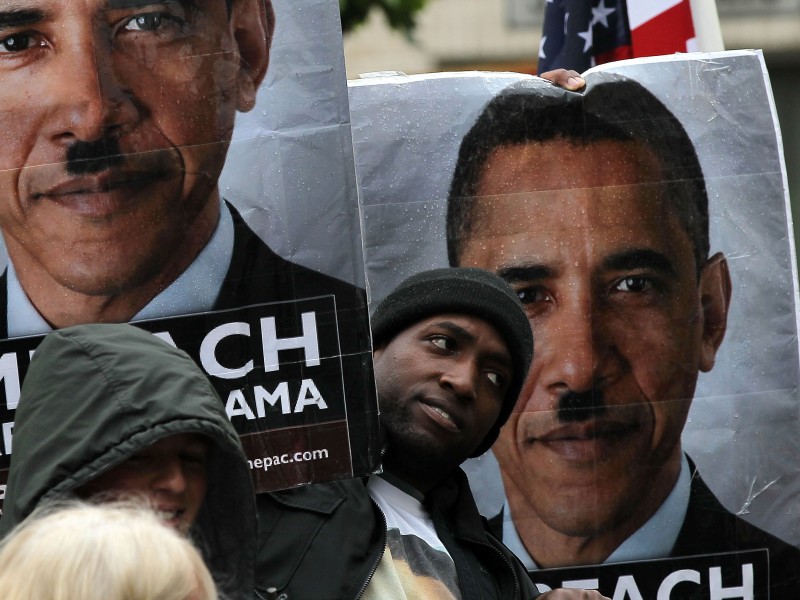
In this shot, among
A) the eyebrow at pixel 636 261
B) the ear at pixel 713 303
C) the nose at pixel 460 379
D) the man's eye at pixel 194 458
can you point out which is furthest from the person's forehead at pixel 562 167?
the man's eye at pixel 194 458

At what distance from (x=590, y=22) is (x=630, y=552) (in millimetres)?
1737

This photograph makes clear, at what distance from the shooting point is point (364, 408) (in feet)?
8.75

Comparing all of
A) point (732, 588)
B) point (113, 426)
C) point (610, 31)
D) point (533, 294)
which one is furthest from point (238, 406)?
point (610, 31)

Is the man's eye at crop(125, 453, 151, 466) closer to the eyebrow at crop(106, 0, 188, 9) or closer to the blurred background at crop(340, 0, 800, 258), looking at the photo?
the eyebrow at crop(106, 0, 188, 9)

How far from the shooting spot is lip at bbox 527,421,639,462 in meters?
3.40

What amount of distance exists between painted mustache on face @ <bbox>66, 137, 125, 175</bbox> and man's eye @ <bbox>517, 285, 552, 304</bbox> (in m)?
1.18

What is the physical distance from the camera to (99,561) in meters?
1.47

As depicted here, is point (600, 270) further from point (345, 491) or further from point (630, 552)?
point (345, 491)

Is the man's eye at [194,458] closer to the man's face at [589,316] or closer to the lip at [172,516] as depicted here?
the lip at [172,516]

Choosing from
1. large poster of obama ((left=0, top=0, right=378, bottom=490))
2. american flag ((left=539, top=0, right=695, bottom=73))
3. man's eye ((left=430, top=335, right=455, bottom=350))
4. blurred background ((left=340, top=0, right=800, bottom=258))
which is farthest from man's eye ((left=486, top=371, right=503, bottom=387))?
blurred background ((left=340, top=0, right=800, bottom=258))

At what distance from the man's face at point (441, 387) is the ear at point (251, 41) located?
0.61m

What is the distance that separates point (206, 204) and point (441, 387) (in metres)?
0.61

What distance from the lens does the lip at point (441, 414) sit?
277 centimetres

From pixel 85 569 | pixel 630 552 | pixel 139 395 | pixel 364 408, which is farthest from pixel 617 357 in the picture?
pixel 85 569
